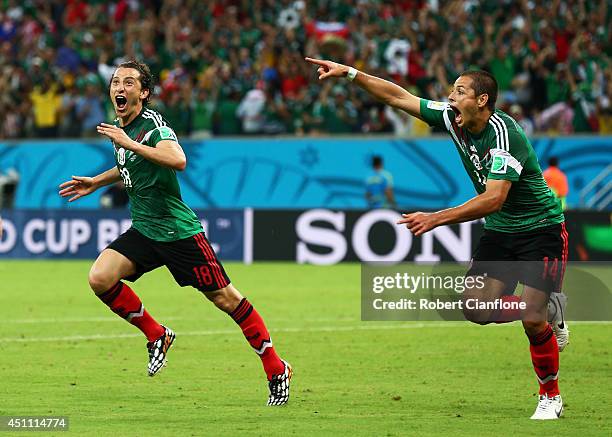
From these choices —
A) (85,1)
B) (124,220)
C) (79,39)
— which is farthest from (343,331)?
(85,1)

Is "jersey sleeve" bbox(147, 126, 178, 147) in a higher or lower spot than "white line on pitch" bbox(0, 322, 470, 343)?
higher

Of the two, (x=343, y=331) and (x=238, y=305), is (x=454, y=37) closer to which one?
(x=343, y=331)

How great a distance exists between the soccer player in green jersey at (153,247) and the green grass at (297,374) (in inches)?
18.1

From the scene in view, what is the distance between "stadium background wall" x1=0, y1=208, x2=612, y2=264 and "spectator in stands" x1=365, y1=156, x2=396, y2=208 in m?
1.66

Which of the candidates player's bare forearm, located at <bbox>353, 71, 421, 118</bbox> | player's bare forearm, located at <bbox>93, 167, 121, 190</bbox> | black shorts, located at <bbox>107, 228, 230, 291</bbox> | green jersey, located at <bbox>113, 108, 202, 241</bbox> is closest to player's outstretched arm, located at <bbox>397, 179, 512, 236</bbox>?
player's bare forearm, located at <bbox>353, 71, 421, 118</bbox>

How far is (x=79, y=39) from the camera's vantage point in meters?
29.1

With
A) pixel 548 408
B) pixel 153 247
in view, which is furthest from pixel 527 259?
pixel 153 247

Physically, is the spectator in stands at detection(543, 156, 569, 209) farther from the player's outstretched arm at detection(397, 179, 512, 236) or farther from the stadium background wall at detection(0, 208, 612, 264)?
the player's outstretched arm at detection(397, 179, 512, 236)

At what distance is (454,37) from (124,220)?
23.8 feet

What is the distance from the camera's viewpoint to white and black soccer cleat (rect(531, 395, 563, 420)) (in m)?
8.13

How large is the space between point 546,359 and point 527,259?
662mm

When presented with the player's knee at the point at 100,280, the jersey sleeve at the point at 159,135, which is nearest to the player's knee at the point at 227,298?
the player's knee at the point at 100,280

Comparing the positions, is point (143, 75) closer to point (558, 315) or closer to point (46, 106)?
point (558, 315)

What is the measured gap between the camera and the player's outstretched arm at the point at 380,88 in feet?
28.9
